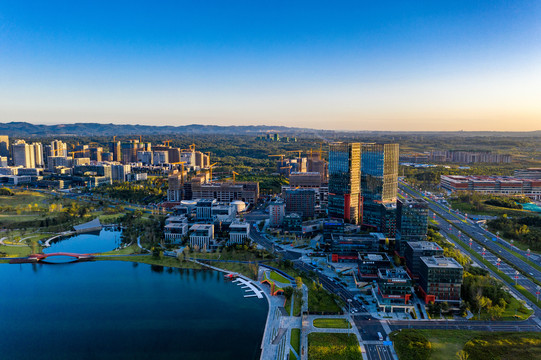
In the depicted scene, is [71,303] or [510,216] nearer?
[71,303]

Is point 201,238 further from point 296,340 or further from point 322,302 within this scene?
point 296,340

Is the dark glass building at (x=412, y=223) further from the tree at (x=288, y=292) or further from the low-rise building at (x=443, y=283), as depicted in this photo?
the tree at (x=288, y=292)

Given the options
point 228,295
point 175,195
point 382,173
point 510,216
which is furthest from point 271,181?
point 228,295

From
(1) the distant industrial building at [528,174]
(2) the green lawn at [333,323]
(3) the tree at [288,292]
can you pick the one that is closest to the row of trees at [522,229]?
(2) the green lawn at [333,323]

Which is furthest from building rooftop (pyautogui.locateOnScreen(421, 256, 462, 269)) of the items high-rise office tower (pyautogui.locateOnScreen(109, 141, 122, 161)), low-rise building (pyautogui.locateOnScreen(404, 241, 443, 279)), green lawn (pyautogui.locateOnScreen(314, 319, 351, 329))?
high-rise office tower (pyautogui.locateOnScreen(109, 141, 122, 161))

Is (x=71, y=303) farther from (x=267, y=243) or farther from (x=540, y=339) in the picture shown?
(x=540, y=339)
